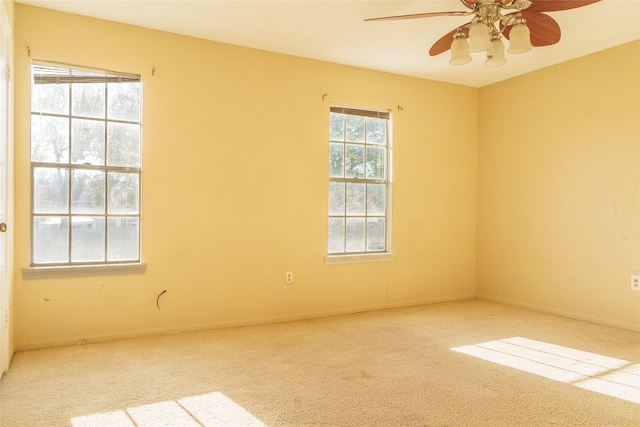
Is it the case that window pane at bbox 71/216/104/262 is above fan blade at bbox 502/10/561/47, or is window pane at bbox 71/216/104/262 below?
below

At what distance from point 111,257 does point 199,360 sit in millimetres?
1211

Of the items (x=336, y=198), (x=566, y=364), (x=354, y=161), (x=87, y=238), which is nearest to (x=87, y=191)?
(x=87, y=238)

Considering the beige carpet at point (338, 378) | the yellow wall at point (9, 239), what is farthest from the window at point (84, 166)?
the beige carpet at point (338, 378)

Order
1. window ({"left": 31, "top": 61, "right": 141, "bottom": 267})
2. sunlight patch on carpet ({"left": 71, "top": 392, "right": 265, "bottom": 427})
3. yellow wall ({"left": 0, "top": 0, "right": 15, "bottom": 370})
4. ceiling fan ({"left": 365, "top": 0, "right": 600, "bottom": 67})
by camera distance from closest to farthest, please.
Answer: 1. sunlight patch on carpet ({"left": 71, "top": 392, "right": 265, "bottom": 427})
2. ceiling fan ({"left": 365, "top": 0, "right": 600, "bottom": 67})
3. yellow wall ({"left": 0, "top": 0, "right": 15, "bottom": 370})
4. window ({"left": 31, "top": 61, "right": 141, "bottom": 267})

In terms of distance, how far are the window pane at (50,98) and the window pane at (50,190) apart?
47 centimetres

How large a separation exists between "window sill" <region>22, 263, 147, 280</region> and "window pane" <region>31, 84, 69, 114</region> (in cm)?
122

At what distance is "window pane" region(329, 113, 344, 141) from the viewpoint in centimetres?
464

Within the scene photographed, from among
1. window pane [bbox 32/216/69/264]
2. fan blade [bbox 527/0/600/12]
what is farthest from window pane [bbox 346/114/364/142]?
window pane [bbox 32/216/69/264]

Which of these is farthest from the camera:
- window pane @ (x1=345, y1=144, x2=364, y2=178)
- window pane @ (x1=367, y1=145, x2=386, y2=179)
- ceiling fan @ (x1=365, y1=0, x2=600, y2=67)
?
window pane @ (x1=367, y1=145, x2=386, y2=179)

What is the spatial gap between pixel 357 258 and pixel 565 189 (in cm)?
225

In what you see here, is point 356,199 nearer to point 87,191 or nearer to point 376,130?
point 376,130

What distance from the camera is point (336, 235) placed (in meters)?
4.69

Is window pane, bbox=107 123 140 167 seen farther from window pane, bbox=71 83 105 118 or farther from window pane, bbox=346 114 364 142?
window pane, bbox=346 114 364 142

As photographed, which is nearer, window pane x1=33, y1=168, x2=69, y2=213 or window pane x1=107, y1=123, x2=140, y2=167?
window pane x1=33, y1=168, x2=69, y2=213
